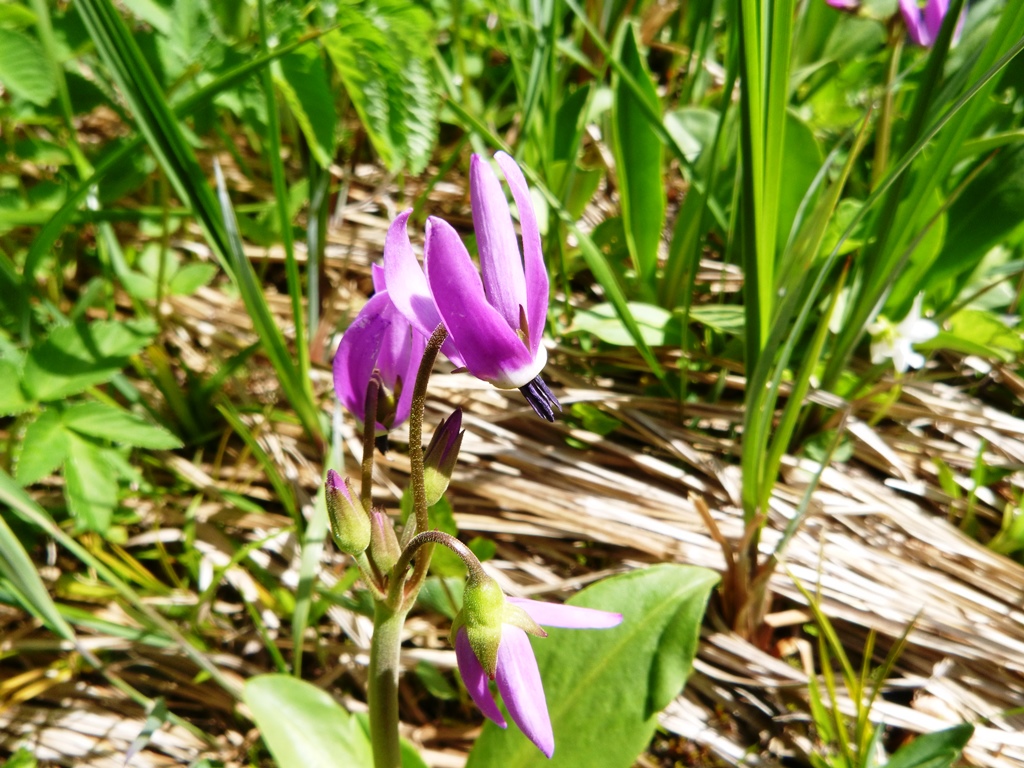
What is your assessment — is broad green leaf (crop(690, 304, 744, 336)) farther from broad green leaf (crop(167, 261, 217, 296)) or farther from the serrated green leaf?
broad green leaf (crop(167, 261, 217, 296))

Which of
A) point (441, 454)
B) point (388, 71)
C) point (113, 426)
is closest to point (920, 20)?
point (388, 71)

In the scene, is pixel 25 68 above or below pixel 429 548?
above

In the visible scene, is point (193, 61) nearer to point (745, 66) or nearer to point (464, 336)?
point (745, 66)

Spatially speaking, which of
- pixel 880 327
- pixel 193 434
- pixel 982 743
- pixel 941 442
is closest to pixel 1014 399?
pixel 941 442

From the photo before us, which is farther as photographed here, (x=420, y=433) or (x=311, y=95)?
(x=311, y=95)

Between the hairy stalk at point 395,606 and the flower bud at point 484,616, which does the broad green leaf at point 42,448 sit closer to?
the hairy stalk at point 395,606

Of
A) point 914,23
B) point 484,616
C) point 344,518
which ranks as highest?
point 914,23

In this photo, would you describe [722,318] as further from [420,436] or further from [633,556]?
[420,436]

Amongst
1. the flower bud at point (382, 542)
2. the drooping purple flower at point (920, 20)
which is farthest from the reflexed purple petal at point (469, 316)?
the drooping purple flower at point (920, 20)

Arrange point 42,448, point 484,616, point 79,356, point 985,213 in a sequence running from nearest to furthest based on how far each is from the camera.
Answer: point 484,616
point 42,448
point 79,356
point 985,213
